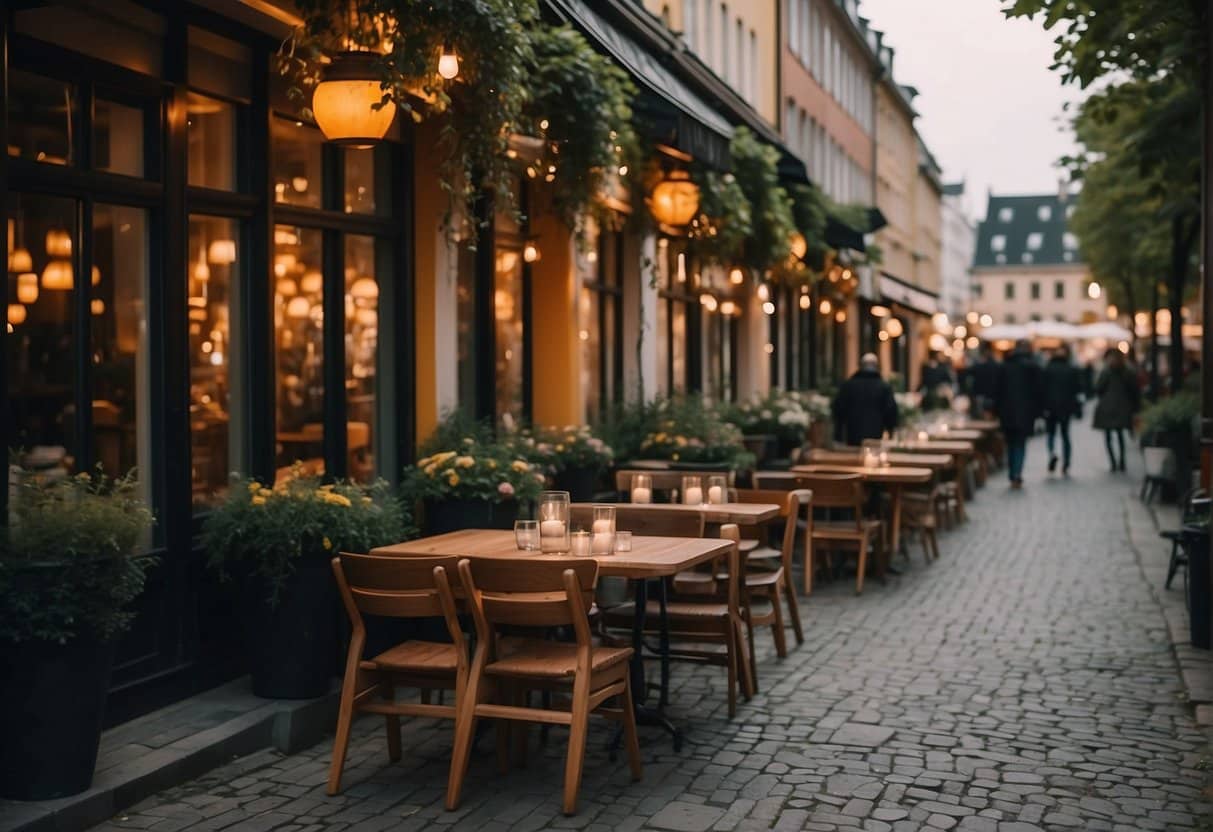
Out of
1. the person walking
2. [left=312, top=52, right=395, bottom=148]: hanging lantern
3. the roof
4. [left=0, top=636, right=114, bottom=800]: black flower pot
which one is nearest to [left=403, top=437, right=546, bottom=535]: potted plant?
[left=312, top=52, right=395, bottom=148]: hanging lantern

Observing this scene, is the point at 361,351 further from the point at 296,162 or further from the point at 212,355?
the point at 212,355

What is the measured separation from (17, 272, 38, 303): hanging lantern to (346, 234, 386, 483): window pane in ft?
10.0

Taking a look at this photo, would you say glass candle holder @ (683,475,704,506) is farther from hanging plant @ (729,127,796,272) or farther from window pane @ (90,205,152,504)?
hanging plant @ (729,127,796,272)

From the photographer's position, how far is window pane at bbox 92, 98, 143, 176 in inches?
302

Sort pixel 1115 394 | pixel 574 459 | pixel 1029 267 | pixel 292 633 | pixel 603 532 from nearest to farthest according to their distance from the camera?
pixel 603 532
pixel 292 633
pixel 574 459
pixel 1115 394
pixel 1029 267

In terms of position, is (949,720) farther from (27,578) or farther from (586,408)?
(586,408)

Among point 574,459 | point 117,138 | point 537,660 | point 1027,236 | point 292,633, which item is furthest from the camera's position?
point 1027,236

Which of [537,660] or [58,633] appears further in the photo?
[537,660]

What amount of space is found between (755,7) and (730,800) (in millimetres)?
22229

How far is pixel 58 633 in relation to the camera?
6082mm

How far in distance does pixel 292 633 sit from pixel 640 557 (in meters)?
1.80

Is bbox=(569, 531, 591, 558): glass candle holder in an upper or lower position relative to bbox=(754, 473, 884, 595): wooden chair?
upper

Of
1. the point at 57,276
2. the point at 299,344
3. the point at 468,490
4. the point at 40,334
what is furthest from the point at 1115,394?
the point at 40,334

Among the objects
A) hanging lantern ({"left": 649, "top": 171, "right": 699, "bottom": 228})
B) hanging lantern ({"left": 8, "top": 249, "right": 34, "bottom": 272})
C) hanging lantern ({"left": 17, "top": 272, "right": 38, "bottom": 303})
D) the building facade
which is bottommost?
hanging lantern ({"left": 17, "top": 272, "right": 38, "bottom": 303})
